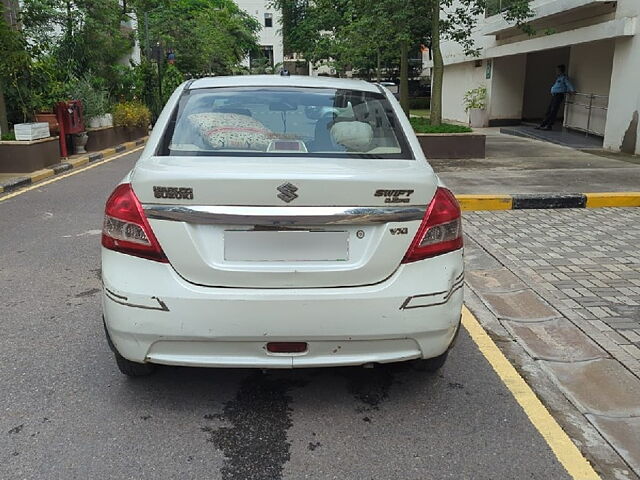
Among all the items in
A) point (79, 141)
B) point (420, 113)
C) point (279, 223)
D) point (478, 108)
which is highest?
point (279, 223)

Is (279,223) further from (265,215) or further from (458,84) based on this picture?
(458,84)

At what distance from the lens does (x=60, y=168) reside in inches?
480

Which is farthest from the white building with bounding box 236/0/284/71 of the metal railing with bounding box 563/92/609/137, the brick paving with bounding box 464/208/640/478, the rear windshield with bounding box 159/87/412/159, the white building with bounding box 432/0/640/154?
the rear windshield with bounding box 159/87/412/159

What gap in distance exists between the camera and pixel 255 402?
3.36 m

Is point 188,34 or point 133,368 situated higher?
point 188,34

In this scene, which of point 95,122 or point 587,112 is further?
point 587,112

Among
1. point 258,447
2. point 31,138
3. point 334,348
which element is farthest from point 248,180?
point 31,138

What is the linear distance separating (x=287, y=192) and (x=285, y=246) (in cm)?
24

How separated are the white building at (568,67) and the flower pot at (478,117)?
0.27 meters

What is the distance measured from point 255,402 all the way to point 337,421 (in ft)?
1.51

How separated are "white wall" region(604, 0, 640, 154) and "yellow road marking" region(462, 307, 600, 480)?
10592 millimetres

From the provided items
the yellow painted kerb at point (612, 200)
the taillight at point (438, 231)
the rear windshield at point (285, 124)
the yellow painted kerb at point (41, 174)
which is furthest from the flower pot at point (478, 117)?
the taillight at point (438, 231)

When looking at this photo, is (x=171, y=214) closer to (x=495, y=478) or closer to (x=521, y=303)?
(x=495, y=478)

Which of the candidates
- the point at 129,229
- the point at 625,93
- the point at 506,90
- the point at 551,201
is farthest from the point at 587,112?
the point at 129,229
